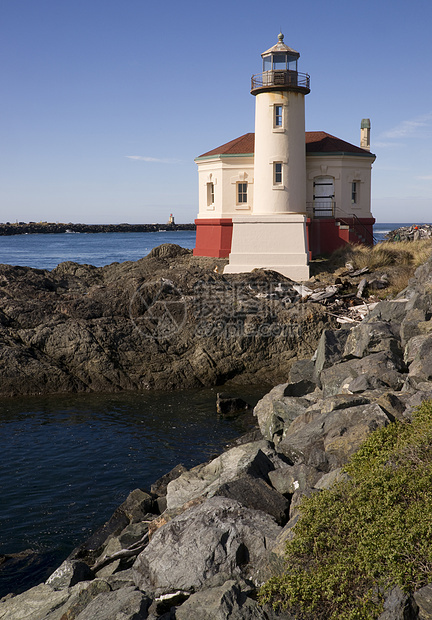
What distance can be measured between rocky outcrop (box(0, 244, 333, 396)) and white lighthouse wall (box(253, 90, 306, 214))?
8705 millimetres

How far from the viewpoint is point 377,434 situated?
7.93m

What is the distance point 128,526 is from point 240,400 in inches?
319

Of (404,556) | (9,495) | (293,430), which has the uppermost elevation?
(404,556)

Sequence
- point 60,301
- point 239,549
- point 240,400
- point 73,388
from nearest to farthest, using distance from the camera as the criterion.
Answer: point 239,549 < point 240,400 < point 73,388 < point 60,301

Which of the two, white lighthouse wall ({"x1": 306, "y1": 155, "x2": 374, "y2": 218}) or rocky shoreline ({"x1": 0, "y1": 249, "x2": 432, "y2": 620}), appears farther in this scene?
white lighthouse wall ({"x1": 306, "y1": 155, "x2": 374, "y2": 218})

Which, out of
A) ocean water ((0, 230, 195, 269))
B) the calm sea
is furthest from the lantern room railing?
ocean water ((0, 230, 195, 269))

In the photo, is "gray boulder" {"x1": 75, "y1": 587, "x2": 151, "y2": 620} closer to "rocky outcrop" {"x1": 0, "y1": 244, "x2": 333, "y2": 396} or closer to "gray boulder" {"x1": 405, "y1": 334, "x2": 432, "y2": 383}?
"gray boulder" {"x1": 405, "y1": 334, "x2": 432, "y2": 383}

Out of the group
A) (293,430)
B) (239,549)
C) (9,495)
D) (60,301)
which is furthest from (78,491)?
(60,301)

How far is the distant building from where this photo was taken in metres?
28.7

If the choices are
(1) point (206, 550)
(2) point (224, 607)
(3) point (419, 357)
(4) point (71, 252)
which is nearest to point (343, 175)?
(3) point (419, 357)

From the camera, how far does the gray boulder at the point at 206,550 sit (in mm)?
6723

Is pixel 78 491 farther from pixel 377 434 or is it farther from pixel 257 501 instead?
pixel 377 434

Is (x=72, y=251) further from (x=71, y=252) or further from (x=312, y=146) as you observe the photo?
(x=312, y=146)

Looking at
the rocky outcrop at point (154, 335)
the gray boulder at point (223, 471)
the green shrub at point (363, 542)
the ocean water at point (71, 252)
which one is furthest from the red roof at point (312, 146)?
the ocean water at point (71, 252)
